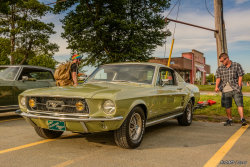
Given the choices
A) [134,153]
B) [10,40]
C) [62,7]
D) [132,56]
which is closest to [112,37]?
[132,56]

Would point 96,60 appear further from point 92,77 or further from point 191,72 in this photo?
point 191,72

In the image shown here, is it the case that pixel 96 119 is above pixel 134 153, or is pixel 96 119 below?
above

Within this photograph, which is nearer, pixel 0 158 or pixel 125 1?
pixel 0 158

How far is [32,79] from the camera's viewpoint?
8.38 meters

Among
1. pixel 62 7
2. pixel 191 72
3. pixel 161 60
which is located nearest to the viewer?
pixel 62 7

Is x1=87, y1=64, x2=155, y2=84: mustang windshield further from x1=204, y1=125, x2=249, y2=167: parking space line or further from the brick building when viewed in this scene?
the brick building

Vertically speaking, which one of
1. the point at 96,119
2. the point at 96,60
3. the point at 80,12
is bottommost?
the point at 96,119

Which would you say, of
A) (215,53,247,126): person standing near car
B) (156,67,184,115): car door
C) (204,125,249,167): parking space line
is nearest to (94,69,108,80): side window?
(156,67,184,115): car door

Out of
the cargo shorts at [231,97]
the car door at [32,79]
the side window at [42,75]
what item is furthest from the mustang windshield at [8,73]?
the cargo shorts at [231,97]

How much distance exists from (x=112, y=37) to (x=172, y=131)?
1419 cm

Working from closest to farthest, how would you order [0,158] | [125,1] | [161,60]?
[0,158] < [125,1] < [161,60]

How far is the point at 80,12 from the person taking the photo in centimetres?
1927

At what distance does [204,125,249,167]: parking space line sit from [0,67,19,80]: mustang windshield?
6467 millimetres

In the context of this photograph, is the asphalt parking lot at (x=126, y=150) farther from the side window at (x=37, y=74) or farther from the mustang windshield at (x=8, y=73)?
the side window at (x=37, y=74)
